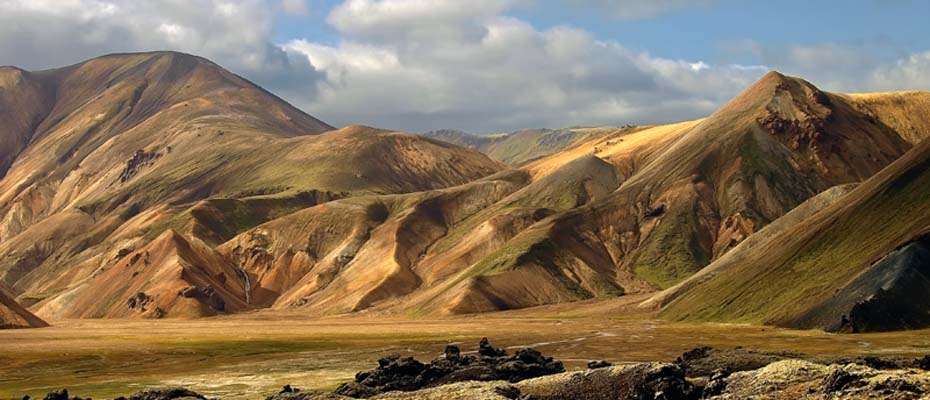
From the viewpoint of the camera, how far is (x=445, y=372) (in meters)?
66.6

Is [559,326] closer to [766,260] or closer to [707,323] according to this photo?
[707,323]

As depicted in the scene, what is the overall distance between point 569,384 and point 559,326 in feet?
411

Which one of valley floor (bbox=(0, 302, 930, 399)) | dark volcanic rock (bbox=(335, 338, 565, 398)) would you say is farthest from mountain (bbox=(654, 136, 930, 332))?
dark volcanic rock (bbox=(335, 338, 565, 398))

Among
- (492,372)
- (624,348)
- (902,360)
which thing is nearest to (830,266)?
(624,348)

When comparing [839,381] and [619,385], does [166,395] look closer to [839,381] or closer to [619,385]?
[619,385]

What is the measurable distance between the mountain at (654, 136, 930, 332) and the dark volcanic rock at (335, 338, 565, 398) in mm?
80456

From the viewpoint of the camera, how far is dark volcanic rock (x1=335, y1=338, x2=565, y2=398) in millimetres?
62688

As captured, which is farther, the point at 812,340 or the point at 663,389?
the point at 812,340

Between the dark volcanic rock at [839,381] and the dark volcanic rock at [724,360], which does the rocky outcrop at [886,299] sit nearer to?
the dark volcanic rock at [724,360]

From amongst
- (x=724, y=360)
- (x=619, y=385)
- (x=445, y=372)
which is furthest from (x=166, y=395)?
(x=724, y=360)

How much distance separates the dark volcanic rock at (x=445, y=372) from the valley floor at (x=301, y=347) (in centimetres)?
1618

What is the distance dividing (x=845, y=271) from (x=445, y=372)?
359 feet

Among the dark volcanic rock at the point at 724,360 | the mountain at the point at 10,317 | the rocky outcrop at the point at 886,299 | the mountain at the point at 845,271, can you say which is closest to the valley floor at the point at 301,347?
the rocky outcrop at the point at 886,299

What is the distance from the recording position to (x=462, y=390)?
169 feet
